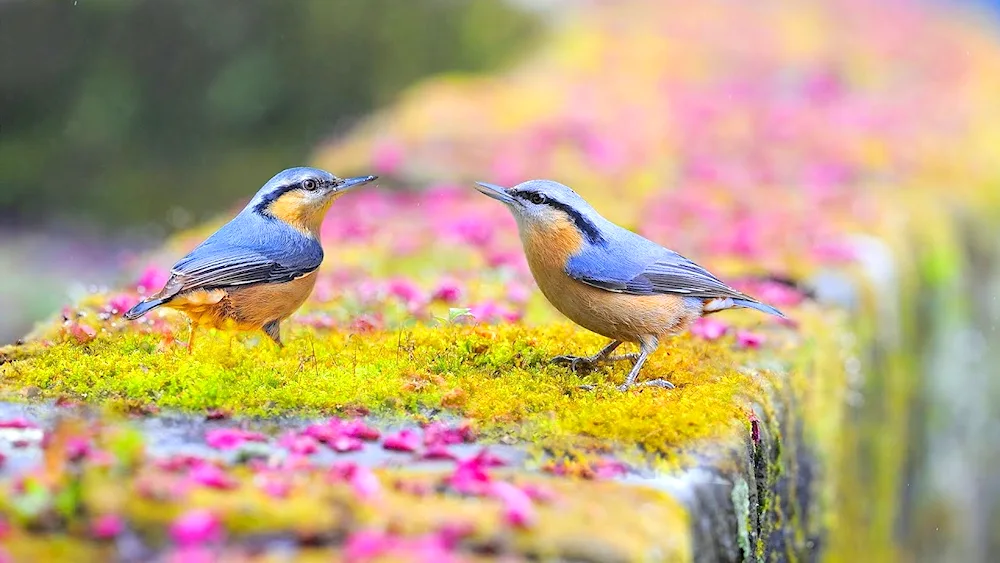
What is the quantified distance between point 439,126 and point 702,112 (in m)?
3.31

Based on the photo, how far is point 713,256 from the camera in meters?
7.95

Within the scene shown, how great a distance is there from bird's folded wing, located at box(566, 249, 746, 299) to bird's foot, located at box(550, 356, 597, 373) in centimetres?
38

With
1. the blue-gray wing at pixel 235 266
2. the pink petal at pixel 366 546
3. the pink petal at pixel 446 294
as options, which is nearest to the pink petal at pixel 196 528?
the pink petal at pixel 366 546

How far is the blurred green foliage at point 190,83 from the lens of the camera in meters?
15.2

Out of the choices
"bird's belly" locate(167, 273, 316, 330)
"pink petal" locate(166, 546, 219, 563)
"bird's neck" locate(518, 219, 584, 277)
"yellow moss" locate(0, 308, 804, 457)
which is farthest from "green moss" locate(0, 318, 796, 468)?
"pink petal" locate(166, 546, 219, 563)

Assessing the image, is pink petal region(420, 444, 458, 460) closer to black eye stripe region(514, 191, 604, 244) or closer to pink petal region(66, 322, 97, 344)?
black eye stripe region(514, 191, 604, 244)

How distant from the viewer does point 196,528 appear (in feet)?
9.11

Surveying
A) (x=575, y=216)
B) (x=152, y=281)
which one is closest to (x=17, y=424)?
(x=575, y=216)

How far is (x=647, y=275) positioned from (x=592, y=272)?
0.29m

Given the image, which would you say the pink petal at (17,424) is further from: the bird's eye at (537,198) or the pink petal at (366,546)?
the bird's eye at (537,198)

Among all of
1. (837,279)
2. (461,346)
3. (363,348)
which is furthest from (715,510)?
(837,279)

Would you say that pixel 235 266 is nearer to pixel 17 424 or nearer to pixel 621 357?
pixel 17 424

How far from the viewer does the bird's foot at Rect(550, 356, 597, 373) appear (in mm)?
4633

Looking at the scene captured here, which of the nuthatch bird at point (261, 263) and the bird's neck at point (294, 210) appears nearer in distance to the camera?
the nuthatch bird at point (261, 263)
